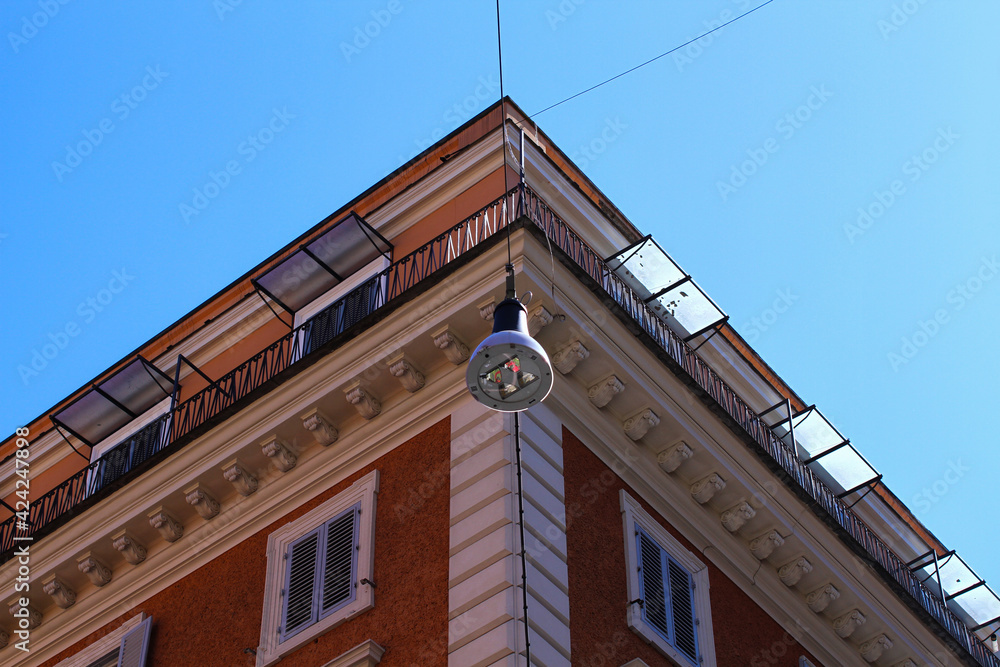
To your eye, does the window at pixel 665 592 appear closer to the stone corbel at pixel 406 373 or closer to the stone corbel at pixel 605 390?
the stone corbel at pixel 605 390

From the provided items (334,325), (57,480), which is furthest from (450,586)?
(57,480)

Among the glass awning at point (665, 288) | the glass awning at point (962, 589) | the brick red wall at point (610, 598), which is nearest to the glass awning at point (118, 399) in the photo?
the glass awning at point (665, 288)

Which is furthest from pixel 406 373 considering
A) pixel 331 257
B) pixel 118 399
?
pixel 118 399

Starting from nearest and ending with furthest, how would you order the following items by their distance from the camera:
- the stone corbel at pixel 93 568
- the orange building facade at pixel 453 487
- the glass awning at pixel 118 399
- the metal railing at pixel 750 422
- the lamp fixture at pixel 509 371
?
1. the lamp fixture at pixel 509 371
2. the orange building facade at pixel 453 487
3. the metal railing at pixel 750 422
4. the stone corbel at pixel 93 568
5. the glass awning at pixel 118 399

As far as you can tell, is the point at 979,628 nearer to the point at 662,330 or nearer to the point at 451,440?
the point at 662,330

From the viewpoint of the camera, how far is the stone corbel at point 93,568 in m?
19.1

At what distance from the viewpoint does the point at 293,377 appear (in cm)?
1805

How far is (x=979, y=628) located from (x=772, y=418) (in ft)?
16.3

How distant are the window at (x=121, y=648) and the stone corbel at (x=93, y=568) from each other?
2.34 feet

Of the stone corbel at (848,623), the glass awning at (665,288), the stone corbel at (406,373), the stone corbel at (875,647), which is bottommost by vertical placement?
the stone corbel at (875,647)

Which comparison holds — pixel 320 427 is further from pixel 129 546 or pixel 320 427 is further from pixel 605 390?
pixel 605 390

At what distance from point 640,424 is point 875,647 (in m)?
5.00

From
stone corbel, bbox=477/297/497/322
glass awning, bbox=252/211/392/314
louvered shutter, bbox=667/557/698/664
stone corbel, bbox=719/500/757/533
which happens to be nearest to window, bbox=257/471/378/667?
stone corbel, bbox=477/297/497/322

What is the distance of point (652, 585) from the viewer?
16.8m
